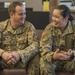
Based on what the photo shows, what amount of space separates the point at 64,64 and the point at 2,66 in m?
0.71

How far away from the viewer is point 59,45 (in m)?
2.67

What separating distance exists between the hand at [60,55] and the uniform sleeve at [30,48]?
262 millimetres

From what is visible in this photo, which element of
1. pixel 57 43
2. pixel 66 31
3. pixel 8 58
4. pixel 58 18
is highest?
pixel 58 18

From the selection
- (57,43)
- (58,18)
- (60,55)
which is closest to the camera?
(60,55)

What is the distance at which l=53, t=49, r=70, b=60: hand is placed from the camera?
2.43 metres

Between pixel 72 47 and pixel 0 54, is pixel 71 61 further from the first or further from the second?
pixel 0 54

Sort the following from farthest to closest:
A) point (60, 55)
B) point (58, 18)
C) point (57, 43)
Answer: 1. point (57, 43)
2. point (58, 18)
3. point (60, 55)

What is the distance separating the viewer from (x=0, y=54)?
254 cm

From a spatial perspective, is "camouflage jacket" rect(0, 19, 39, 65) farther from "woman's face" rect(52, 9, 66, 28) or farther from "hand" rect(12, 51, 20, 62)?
"woman's face" rect(52, 9, 66, 28)

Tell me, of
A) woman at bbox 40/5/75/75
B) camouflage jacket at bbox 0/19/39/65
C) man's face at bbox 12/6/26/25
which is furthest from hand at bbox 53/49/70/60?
man's face at bbox 12/6/26/25

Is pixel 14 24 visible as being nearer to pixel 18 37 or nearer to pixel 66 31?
pixel 18 37

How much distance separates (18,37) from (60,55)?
0.60 meters

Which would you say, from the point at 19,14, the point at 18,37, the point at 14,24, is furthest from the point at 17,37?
the point at 19,14

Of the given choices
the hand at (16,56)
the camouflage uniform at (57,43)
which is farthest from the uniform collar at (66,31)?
the hand at (16,56)
